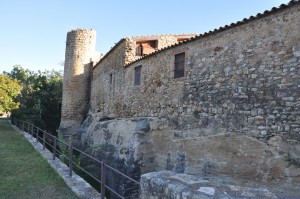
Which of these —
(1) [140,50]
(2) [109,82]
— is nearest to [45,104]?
(2) [109,82]

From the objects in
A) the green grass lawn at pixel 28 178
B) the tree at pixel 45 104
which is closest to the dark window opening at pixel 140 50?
the green grass lawn at pixel 28 178

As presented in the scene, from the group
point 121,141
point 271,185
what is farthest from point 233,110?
point 121,141

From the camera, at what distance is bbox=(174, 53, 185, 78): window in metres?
9.73

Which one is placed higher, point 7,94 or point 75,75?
point 75,75

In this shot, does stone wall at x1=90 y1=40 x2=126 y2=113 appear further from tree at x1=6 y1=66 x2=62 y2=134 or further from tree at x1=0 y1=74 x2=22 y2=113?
tree at x1=0 y1=74 x2=22 y2=113

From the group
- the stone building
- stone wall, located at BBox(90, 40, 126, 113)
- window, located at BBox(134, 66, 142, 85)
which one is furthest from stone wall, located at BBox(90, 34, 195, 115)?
the stone building

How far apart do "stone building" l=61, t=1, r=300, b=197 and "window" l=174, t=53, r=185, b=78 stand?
0.04m

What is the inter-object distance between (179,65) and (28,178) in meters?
5.89

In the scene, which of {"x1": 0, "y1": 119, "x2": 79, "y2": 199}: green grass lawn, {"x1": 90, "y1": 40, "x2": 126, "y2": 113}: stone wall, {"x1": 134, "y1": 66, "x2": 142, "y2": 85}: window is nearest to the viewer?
{"x1": 0, "y1": 119, "x2": 79, "y2": 199}: green grass lawn

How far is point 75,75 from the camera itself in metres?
19.9

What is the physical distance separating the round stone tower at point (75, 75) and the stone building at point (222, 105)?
7.17 metres

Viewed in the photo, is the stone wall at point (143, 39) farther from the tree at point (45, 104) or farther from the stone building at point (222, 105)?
the tree at point (45, 104)

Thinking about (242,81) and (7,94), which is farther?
(7,94)

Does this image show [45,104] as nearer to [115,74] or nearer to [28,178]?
[115,74]
